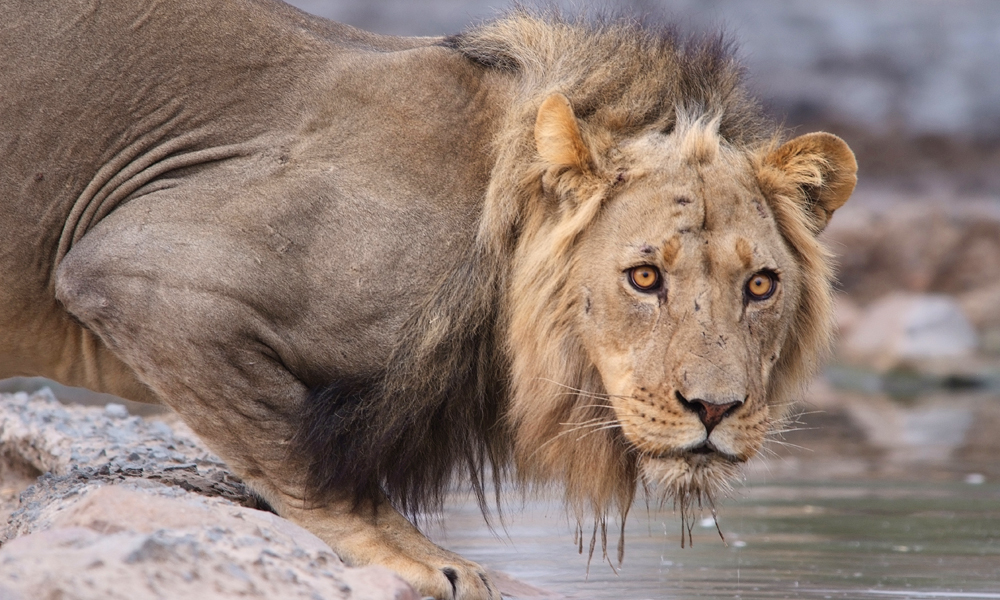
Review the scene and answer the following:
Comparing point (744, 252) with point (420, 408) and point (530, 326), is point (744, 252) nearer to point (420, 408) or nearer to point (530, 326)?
point (530, 326)

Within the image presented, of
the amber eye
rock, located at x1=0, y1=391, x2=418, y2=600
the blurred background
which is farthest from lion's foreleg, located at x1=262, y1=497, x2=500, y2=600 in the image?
the amber eye

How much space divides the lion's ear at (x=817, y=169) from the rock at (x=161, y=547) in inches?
63.7

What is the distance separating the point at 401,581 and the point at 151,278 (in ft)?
3.86

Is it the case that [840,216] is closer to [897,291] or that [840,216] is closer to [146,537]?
[897,291]

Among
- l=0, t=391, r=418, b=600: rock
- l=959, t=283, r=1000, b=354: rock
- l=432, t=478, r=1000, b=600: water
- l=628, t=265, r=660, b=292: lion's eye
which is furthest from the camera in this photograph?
l=959, t=283, r=1000, b=354: rock

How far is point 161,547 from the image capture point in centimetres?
242

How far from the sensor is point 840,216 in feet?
43.4

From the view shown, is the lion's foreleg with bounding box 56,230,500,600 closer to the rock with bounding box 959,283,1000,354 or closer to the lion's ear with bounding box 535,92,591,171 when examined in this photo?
the lion's ear with bounding box 535,92,591,171

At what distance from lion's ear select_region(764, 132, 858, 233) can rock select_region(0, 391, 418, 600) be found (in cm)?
162

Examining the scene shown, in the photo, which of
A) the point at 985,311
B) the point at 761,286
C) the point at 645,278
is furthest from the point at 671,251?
the point at 985,311

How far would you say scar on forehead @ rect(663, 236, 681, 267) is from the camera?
3.21 m

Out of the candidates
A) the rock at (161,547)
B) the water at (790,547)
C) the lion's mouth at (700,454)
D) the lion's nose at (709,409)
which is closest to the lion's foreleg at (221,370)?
the rock at (161,547)

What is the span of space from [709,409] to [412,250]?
973mm

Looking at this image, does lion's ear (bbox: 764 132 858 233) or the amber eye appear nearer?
the amber eye
